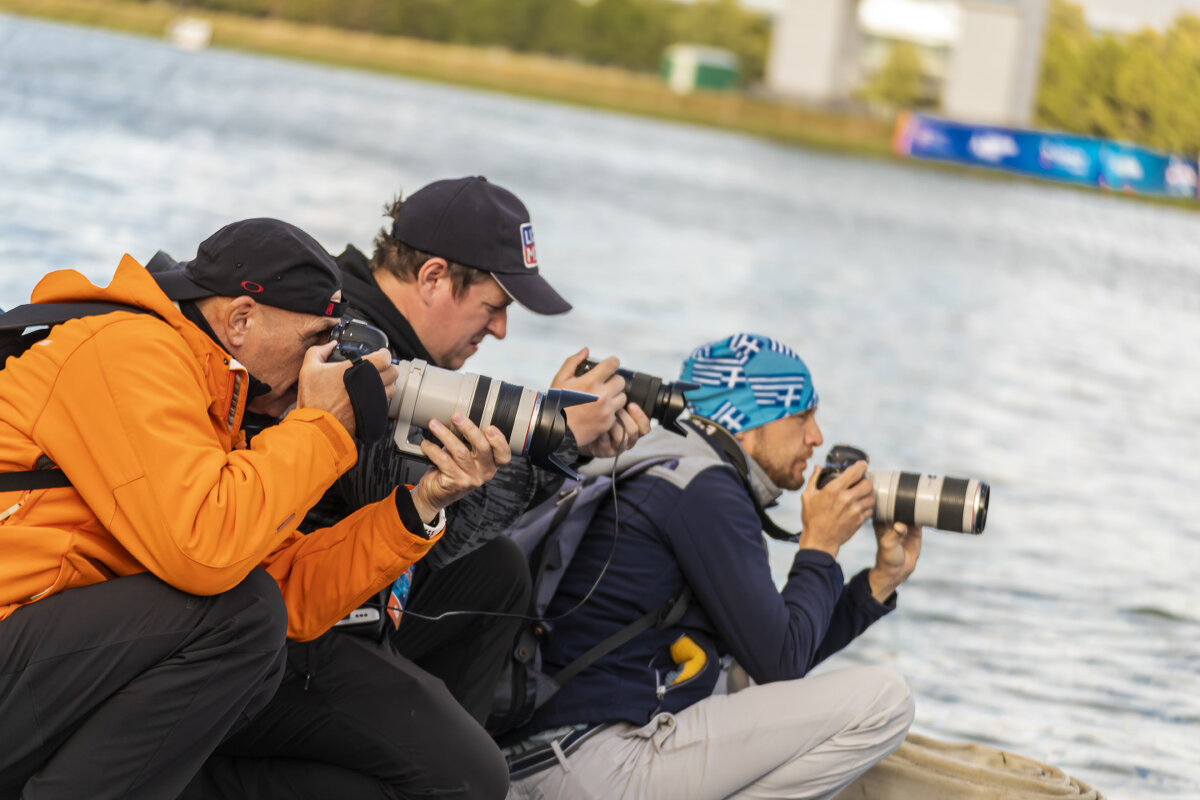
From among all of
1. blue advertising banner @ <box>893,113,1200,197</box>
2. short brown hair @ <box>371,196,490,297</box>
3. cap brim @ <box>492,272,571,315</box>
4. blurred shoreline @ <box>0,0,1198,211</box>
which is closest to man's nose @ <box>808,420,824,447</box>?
cap brim @ <box>492,272,571,315</box>

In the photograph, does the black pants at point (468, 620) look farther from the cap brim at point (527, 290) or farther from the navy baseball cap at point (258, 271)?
the navy baseball cap at point (258, 271)

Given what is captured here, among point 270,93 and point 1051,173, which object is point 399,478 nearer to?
point 270,93

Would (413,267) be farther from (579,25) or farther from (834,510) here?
(579,25)

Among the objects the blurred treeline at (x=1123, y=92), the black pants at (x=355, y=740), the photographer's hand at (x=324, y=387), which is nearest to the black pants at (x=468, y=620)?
the black pants at (x=355, y=740)

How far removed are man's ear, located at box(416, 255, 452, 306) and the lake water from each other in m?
2.96

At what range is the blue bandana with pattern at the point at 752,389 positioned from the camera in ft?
10.7

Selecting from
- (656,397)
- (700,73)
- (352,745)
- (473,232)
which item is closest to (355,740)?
(352,745)

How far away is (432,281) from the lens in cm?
313

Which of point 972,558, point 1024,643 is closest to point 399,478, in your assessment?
point 1024,643

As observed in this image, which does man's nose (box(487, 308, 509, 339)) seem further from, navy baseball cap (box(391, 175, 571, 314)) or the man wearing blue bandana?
the man wearing blue bandana

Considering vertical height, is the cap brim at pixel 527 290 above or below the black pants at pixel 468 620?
above

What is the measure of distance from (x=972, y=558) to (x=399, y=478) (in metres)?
5.27

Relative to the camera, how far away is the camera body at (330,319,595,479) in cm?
260

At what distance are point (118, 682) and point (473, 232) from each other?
1294 mm
